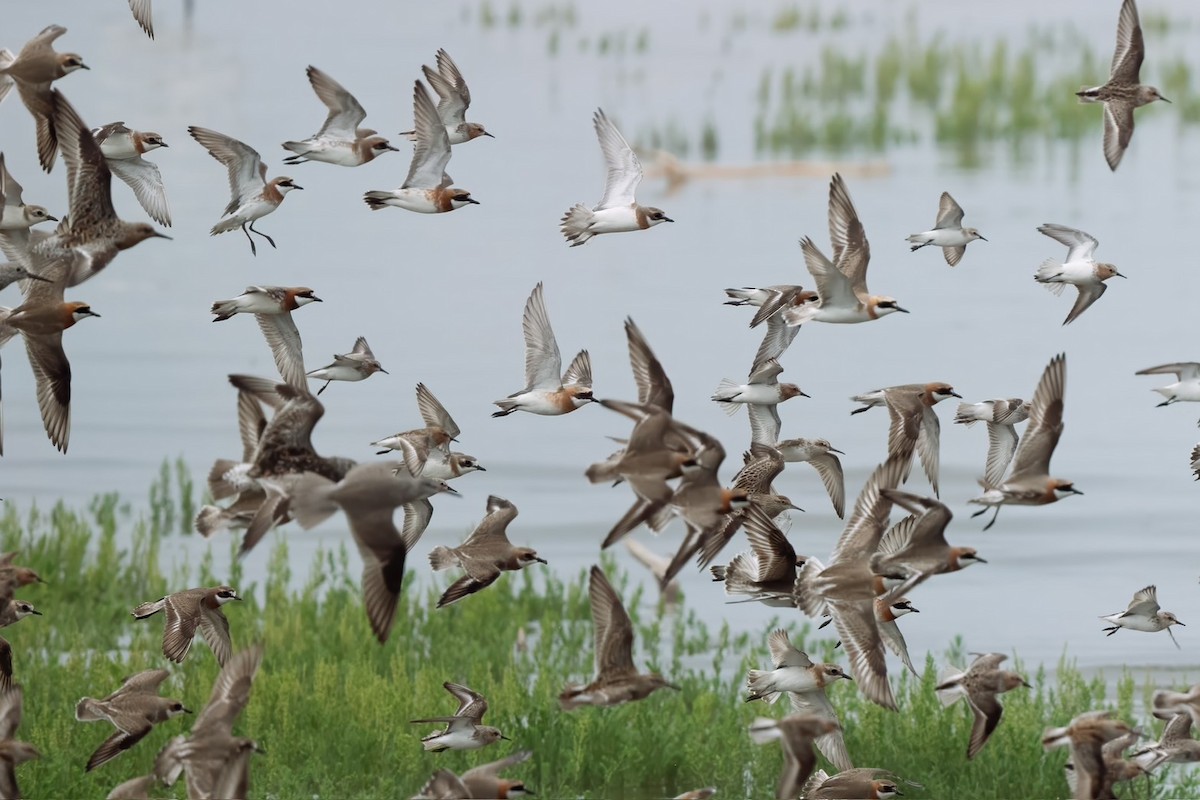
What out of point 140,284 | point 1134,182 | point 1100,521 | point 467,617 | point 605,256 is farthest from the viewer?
point 1134,182

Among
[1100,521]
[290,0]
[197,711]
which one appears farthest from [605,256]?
[290,0]

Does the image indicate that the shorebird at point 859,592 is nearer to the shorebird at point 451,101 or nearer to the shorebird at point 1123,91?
the shorebird at point 1123,91

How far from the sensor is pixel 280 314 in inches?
437

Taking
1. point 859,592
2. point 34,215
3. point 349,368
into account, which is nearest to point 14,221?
point 34,215

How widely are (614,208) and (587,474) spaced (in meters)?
3.21

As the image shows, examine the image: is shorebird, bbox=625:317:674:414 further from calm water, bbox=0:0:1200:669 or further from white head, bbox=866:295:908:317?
calm water, bbox=0:0:1200:669

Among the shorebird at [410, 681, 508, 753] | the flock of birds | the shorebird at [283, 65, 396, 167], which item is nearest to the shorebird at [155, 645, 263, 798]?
the flock of birds

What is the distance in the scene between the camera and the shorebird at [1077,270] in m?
12.2

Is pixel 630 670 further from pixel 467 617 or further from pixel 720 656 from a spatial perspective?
pixel 467 617

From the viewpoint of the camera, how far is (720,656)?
45.4 feet

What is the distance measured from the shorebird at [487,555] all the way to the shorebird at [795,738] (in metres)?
1.62

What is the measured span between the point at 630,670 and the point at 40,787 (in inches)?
123

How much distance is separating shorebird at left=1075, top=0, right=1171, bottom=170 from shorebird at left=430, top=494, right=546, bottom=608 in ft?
13.2

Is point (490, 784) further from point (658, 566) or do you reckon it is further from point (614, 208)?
point (658, 566)
